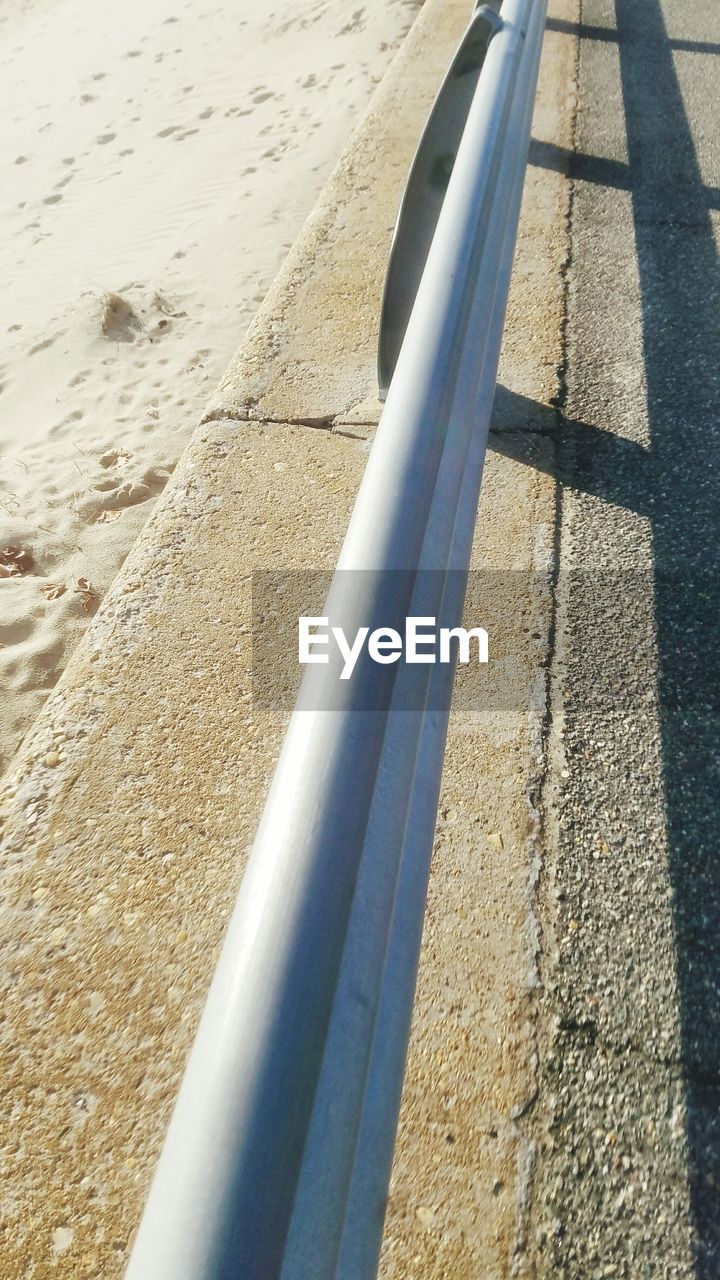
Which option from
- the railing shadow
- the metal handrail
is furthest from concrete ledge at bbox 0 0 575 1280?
the metal handrail

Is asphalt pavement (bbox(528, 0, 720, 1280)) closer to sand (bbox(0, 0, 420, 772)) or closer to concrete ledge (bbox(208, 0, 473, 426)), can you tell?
concrete ledge (bbox(208, 0, 473, 426))

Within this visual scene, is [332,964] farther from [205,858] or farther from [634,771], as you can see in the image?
[634,771]

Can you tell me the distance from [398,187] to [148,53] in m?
6.02

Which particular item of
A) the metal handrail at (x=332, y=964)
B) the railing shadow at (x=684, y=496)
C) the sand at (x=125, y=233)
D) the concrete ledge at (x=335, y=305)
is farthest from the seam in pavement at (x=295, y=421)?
the metal handrail at (x=332, y=964)

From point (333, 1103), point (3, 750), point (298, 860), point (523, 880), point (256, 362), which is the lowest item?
point (3, 750)

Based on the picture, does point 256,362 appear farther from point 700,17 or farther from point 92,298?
point 700,17

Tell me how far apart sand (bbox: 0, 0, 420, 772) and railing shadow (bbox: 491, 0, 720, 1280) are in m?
1.61

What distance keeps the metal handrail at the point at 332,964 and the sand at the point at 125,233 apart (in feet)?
5.84

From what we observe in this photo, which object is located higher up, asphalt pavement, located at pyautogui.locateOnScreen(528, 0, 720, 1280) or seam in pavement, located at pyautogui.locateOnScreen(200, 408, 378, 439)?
seam in pavement, located at pyautogui.locateOnScreen(200, 408, 378, 439)

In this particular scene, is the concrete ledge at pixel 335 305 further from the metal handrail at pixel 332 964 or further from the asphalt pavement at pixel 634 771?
the metal handrail at pixel 332 964

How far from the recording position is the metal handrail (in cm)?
62

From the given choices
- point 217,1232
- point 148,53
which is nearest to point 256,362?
point 217,1232

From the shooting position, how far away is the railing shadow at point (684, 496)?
4.79 ft

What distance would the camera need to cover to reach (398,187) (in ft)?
12.6
